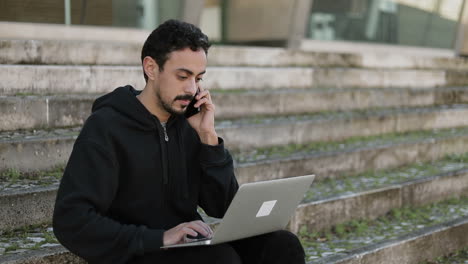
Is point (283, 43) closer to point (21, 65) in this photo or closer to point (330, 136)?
point (330, 136)

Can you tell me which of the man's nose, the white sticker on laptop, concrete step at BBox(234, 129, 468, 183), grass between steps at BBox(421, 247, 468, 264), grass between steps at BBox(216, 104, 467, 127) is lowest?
grass between steps at BBox(421, 247, 468, 264)

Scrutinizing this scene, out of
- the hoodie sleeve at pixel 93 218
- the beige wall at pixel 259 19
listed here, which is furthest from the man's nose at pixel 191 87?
the beige wall at pixel 259 19

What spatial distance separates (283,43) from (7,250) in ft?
26.6

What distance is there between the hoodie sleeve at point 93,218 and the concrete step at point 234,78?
298cm

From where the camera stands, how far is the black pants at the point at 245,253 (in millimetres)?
3064

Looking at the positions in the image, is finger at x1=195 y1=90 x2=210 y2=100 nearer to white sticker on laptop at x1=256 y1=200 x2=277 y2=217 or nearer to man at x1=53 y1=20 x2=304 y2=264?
man at x1=53 y1=20 x2=304 y2=264

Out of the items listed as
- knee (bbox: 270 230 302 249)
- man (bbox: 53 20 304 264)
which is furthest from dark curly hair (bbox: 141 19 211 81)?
knee (bbox: 270 230 302 249)

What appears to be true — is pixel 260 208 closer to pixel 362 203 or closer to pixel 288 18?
pixel 362 203

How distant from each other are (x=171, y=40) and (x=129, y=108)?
1.22 ft

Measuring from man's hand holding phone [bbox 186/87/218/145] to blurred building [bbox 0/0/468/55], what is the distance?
455 cm

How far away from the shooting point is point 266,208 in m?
3.21

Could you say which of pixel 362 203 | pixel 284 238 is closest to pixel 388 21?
pixel 362 203

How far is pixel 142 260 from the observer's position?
3.07 m

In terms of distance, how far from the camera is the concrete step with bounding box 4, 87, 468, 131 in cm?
525
